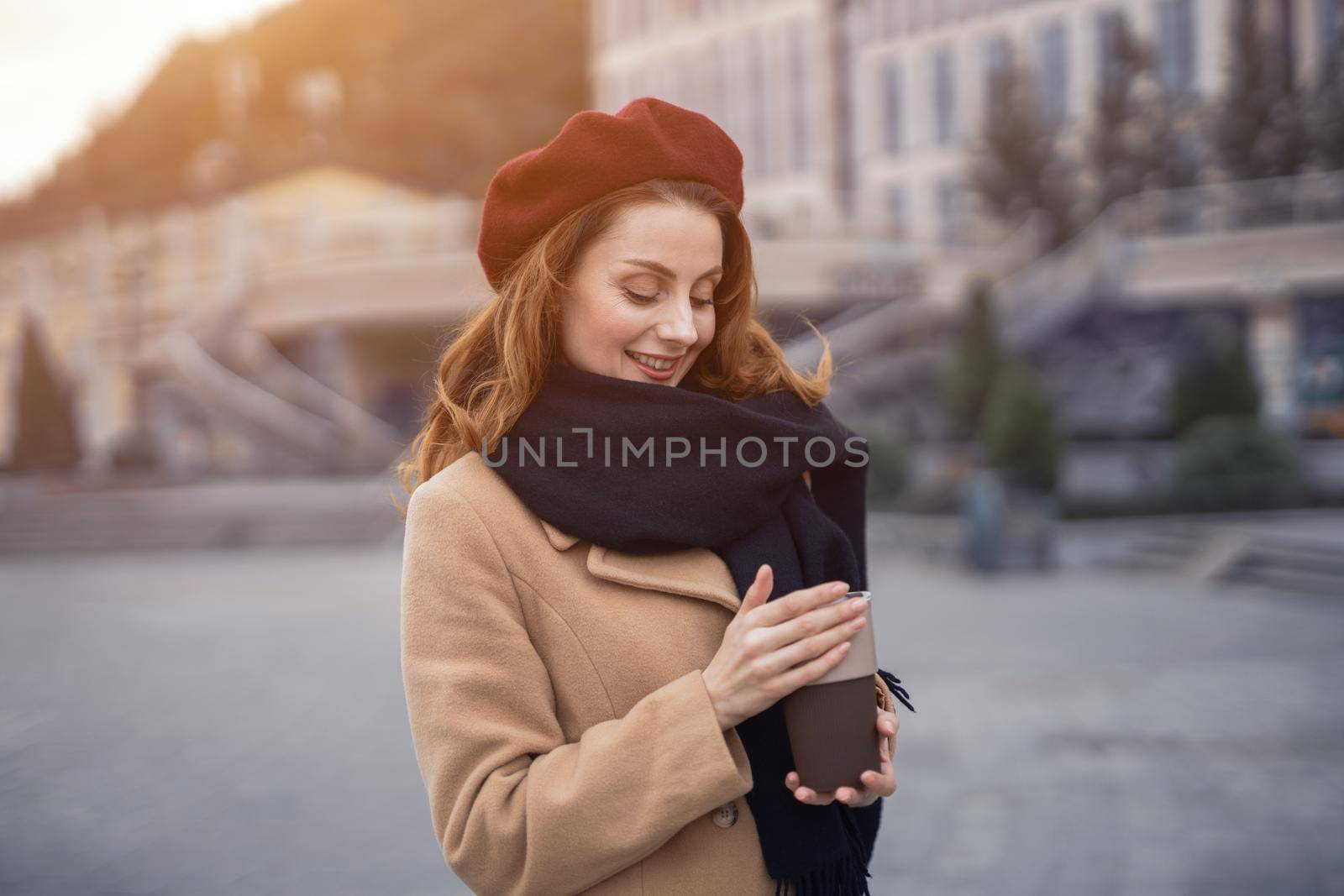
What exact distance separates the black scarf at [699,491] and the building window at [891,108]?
1039 inches

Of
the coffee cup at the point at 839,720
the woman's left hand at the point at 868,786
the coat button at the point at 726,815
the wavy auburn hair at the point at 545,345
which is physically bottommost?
the coat button at the point at 726,815

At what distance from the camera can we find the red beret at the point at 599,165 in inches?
53.9

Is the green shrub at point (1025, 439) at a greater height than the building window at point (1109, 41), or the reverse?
the building window at point (1109, 41)

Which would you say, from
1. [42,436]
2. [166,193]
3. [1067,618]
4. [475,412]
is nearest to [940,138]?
[1067,618]

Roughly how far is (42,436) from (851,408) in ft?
53.2

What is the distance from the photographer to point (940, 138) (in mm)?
25406

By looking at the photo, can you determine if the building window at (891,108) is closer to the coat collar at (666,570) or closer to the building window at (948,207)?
the building window at (948,207)

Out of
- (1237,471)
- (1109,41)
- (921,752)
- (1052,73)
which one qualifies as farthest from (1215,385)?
(1052,73)

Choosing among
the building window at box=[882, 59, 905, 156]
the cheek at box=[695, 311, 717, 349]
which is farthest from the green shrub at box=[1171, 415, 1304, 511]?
the building window at box=[882, 59, 905, 156]

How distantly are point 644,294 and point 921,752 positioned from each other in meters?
4.39

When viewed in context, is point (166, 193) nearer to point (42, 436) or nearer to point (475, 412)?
point (42, 436)

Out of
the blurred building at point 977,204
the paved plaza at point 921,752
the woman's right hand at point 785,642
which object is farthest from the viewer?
the blurred building at point 977,204

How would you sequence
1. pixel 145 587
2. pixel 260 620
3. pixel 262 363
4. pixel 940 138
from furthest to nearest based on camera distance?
pixel 940 138
pixel 262 363
pixel 145 587
pixel 260 620

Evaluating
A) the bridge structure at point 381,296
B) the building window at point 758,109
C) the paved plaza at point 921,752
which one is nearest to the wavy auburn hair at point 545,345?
the paved plaza at point 921,752
